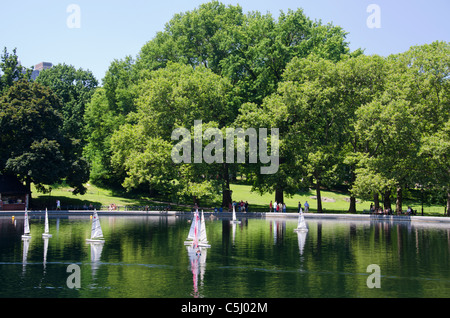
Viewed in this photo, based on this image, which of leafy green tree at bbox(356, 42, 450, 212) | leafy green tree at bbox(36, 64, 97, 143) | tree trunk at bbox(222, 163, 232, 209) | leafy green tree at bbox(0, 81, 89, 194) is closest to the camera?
leafy green tree at bbox(356, 42, 450, 212)

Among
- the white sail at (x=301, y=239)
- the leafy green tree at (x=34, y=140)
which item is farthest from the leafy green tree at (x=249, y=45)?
the white sail at (x=301, y=239)

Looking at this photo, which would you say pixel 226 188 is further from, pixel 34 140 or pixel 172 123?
pixel 34 140

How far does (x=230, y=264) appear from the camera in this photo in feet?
105

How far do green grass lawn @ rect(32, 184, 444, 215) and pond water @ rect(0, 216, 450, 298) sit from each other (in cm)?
2857

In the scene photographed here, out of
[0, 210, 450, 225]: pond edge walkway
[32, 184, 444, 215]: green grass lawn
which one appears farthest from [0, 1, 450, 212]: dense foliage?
[32, 184, 444, 215]: green grass lawn

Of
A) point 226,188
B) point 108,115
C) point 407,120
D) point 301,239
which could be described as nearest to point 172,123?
point 226,188

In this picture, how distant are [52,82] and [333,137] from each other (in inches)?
2878

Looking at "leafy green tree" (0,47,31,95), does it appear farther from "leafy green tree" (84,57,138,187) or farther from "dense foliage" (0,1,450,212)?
"leafy green tree" (84,57,138,187)

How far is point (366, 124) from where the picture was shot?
224 feet

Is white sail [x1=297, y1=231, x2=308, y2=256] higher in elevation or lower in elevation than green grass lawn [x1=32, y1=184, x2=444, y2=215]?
lower

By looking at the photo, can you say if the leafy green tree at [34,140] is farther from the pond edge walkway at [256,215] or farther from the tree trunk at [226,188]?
the tree trunk at [226,188]

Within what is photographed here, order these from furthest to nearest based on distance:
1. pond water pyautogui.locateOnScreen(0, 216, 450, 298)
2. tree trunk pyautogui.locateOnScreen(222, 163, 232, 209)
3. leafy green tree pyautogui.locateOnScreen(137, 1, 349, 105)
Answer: leafy green tree pyautogui.locateOnScreen(137, 1, 349, 105) → tree trunk pyautogui.locateOnScreen(222, 163, 232, 209) → pond water pyautogui.locateOnScreen(0, 216, 450, 298)

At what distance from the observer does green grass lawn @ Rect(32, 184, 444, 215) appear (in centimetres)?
8006

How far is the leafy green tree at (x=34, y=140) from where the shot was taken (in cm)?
7188
